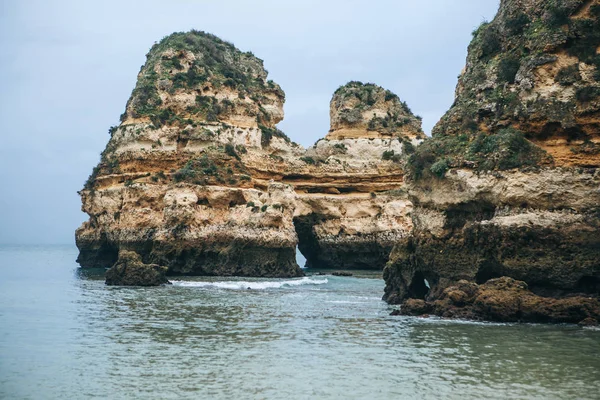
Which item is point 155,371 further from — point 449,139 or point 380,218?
point 380,218

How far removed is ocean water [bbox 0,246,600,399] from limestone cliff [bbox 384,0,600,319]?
6.88 ft

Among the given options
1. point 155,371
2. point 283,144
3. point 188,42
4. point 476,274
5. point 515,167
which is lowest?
point 155,371

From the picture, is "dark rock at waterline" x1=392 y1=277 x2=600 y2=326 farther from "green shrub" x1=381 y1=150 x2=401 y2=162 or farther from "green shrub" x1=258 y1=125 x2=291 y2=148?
"green shrub" x1=381 y1=150 x2=401 y2=162

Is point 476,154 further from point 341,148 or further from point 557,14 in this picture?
point 341,148

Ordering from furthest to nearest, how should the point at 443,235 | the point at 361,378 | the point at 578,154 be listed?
the point at 443,235, the point at 578,154, the point at 361,378

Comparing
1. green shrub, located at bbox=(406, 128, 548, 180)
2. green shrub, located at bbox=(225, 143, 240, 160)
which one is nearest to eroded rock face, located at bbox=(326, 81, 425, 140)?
green shrub, located at bbox=(225, 143, 240, 160)

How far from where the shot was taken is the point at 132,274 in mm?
36406

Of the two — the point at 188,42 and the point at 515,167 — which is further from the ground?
the point at 188,42

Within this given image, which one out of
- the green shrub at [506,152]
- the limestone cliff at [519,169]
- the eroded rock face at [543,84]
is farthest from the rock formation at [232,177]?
the green shrub at [506,152]

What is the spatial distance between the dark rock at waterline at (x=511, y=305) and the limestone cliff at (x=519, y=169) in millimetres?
493

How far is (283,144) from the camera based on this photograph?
59.3 meters

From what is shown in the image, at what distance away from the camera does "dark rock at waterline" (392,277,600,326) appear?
21094 millimetres

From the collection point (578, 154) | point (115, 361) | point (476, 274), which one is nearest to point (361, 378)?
point (115, 361)

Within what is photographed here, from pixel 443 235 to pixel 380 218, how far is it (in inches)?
1321
